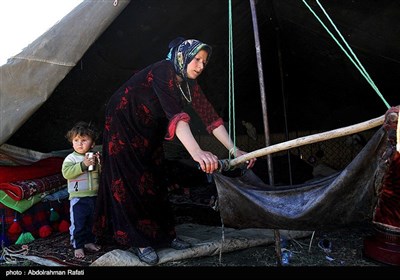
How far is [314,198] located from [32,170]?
245cm

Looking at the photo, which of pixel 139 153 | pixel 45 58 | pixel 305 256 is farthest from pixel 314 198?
pixel 45 58

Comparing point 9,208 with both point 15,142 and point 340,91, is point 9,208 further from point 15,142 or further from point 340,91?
point 340,91

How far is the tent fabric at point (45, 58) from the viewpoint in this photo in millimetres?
2402

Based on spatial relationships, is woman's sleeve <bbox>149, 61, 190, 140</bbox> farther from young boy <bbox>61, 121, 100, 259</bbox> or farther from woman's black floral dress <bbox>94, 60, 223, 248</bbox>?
young boy <bbox>61, 121, 100, 259</bbox>

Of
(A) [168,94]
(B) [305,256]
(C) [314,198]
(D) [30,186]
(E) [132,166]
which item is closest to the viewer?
(C) [314,198]

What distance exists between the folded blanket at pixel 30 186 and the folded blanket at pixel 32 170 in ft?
0.16

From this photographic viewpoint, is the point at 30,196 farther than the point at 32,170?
No

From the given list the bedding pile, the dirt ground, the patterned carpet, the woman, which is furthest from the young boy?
the dirt ground

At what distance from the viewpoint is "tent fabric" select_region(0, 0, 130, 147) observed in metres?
2.40

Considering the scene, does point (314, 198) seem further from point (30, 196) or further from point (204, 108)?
point (30, 196)

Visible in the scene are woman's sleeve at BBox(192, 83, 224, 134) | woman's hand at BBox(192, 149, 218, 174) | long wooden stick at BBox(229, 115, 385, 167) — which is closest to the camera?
long wooden stick at BBox(229, 115, 385, 167)

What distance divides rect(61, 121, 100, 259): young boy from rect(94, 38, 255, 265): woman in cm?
20

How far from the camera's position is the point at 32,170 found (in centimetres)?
312
